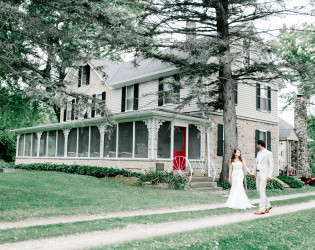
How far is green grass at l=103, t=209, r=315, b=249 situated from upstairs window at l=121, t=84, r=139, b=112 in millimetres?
15045

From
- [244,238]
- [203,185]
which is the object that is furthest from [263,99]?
[244,238]

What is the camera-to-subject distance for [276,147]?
22359 mm

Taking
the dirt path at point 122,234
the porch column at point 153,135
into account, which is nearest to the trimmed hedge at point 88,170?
the porch column at point 153,135

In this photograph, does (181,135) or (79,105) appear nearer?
(79,105)

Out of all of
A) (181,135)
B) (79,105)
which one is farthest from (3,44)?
(181,135)

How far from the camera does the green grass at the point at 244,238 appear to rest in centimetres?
505

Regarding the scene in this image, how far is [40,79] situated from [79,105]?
1352 millimetres

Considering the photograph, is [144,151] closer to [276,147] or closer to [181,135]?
[181,135]

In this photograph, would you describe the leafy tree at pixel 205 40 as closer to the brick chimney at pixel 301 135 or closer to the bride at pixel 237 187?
the bride at pixel 237 187

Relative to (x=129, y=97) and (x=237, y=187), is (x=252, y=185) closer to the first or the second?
(x=237, y=187)

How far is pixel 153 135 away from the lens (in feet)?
50.7

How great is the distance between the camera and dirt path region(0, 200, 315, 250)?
4.95 metres

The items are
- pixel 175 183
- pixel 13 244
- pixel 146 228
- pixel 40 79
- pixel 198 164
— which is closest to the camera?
pixel 13 244

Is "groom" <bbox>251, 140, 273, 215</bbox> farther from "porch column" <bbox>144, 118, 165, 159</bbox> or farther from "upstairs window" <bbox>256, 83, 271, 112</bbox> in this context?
"upstairs window" <bbox>256, 83, 271, 112</bbox>
